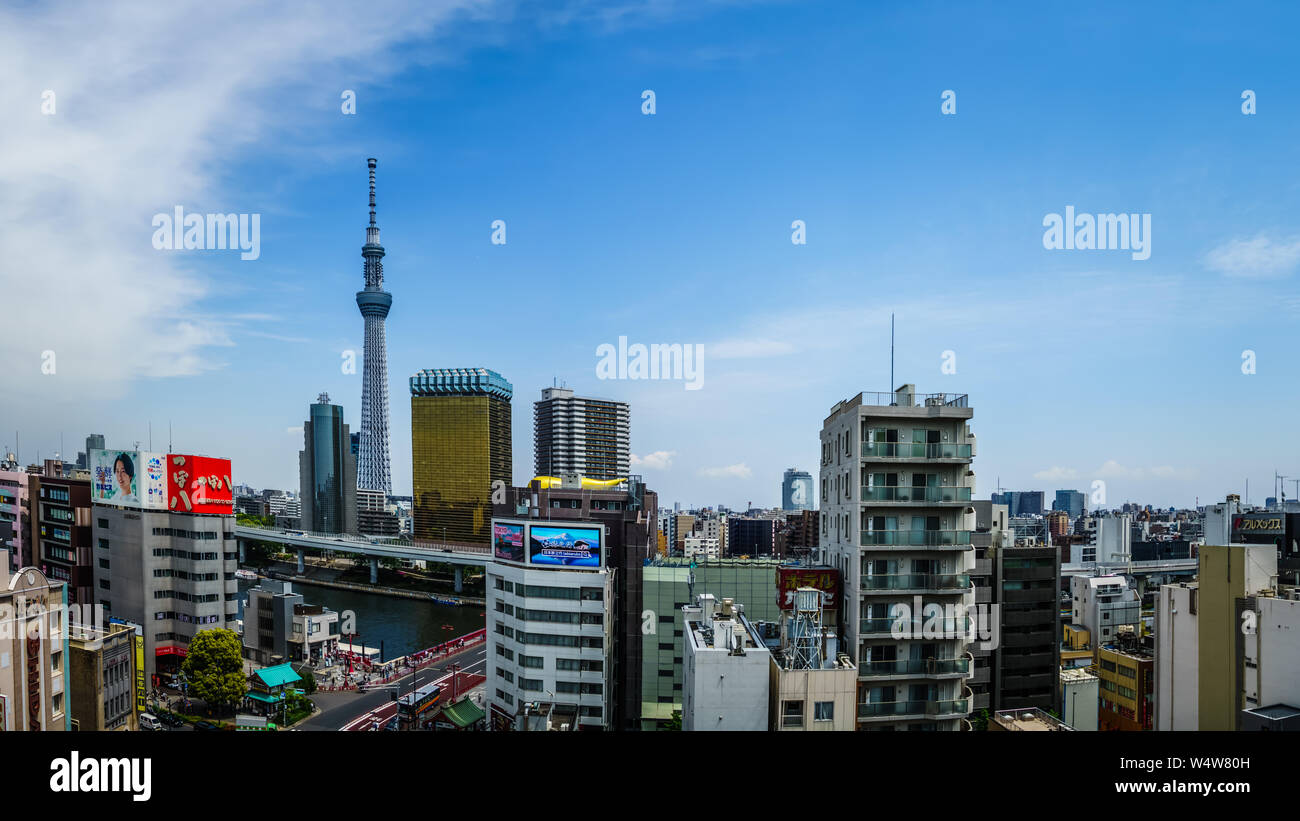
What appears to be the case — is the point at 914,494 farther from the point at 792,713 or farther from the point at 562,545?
the point at 562,545

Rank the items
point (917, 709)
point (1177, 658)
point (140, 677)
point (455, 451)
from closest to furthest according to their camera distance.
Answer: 1. point (917, 709)
2. point (1177, 658)
3. point (140, 677)
4. point (455, 451)

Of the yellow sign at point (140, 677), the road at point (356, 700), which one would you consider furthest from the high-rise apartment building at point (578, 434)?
→ the yellow sign at point (140, 677)

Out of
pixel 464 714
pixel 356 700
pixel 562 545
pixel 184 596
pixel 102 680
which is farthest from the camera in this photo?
pixel 184 596

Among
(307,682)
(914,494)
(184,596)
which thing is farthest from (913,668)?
(184,596)

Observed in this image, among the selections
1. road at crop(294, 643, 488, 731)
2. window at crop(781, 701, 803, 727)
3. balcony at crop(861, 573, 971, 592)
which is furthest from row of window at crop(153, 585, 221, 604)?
balcony at crop(861, 573, 971, 592)

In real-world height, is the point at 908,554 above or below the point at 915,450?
below
